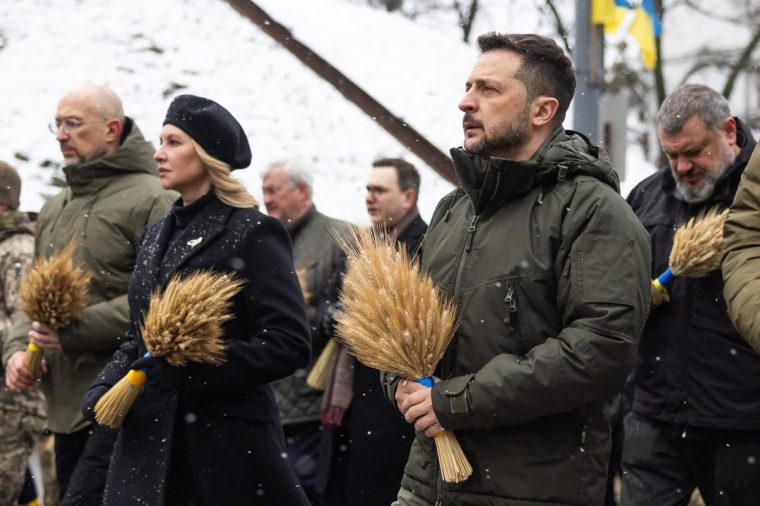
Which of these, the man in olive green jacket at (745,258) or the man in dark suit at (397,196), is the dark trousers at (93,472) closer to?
the man in dark suit at (397,196)

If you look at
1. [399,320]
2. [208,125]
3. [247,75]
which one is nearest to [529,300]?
[399,320]

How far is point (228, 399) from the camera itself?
16.5ft

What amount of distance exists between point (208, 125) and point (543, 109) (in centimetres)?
174

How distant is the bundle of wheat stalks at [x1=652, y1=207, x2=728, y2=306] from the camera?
527 cm

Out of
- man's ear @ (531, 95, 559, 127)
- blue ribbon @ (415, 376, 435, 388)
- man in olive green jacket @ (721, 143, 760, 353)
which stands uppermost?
man's ear @ (531, 95, 559, 127)

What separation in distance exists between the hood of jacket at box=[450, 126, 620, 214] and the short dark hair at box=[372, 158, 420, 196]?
11.3 feet

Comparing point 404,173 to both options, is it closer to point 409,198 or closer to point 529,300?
point 409,198

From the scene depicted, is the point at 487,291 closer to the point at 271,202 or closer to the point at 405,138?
the point at 271,202

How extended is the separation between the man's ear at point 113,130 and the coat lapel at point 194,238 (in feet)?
5.57

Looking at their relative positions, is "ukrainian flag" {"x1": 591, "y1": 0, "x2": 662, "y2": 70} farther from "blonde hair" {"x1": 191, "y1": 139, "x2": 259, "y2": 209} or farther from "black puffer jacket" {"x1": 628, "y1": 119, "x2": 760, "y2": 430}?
"blonde hair" {"x1": 191, "y1": 139, "x2": 259, "y2": 209}

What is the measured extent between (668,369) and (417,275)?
2.03 meters

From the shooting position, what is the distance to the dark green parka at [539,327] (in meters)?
3.64

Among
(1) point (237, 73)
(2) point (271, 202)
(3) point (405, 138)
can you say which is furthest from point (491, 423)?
(1) point (237, 73)

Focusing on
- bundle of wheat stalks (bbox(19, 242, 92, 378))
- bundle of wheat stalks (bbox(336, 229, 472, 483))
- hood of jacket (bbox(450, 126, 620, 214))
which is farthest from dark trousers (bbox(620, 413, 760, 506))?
bundle of wheat stalks (bbox(19, 242, 92, 378))
